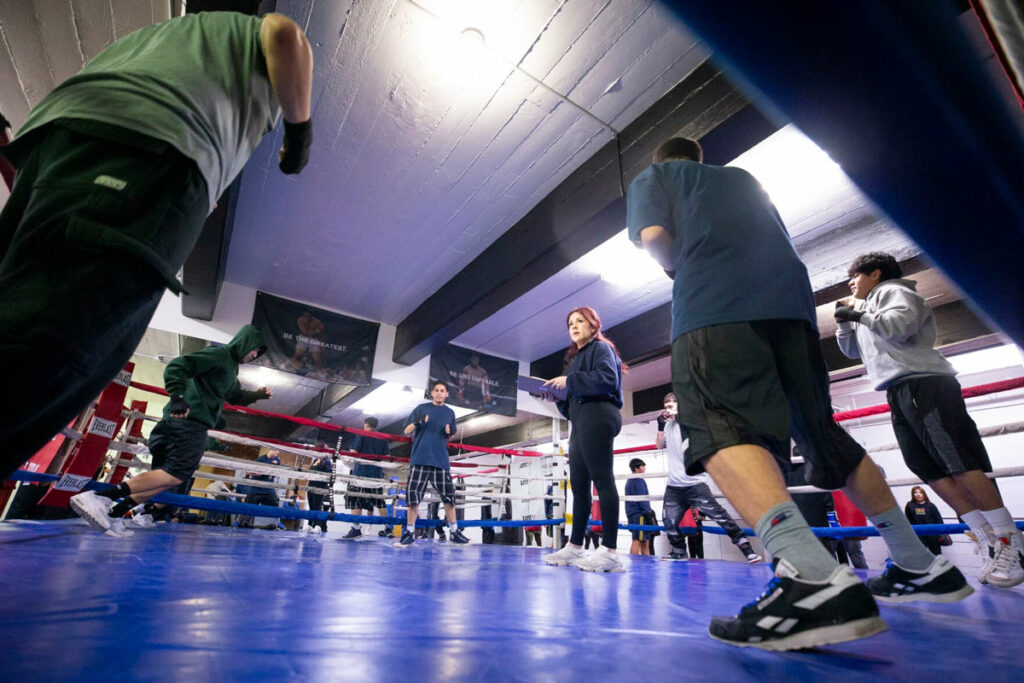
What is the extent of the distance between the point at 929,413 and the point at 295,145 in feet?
8.12

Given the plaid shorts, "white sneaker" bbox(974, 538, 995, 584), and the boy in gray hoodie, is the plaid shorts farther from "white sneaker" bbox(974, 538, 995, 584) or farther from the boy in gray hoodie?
"white sneaker" bbox(974, 538, 995, 584)

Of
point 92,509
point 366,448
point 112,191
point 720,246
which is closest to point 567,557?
point 720,246

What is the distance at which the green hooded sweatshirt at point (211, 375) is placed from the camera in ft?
9.57

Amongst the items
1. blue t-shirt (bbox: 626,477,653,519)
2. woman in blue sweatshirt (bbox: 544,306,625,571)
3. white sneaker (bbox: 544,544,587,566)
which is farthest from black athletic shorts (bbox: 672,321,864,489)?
Answer: blue t-shirt (bbox: 626,477,653,519)

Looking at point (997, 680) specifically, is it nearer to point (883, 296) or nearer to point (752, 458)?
point (752, 458)

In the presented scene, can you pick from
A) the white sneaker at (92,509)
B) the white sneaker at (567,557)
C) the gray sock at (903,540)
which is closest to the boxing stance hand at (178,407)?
the white sneaker at (92,509)

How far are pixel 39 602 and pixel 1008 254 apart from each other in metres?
2.54

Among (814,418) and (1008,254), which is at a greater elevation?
(1008,254)

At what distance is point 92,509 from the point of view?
2.69 metres

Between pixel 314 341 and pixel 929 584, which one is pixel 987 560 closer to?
pixel 929 584

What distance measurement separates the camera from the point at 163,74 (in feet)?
2.83

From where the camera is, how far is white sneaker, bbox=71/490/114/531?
268 centimetres

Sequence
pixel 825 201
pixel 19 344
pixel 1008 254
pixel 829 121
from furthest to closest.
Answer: pixel 825 201 → pixel 1008 254 → pixel 829 121 → pixel 19 344

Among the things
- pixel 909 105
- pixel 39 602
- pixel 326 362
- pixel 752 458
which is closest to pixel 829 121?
pixel 909 105
